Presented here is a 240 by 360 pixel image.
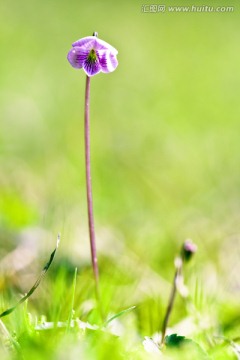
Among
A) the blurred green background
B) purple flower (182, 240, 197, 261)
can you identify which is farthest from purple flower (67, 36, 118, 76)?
the blurred green background

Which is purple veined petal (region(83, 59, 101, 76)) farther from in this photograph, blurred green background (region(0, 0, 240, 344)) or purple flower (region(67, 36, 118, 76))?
blurred green background (region(0, 0, 240, 344))

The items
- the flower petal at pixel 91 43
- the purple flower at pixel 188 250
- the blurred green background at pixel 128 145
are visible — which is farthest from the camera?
the blurred green background at pixel 128 145

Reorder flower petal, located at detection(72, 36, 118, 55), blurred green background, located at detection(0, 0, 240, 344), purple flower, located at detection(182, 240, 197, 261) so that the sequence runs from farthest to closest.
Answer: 1. blurred green background, located at detection(0, 0, 240, 344)
2. purple flower, located at detection(182, 240, 197, 261)
3. flower petal, located at detection(72, 36, 118, 55)

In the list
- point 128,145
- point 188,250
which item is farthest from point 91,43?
point 128,145

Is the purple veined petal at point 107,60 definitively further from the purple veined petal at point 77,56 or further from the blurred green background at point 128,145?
the blurred green background at point 128,145

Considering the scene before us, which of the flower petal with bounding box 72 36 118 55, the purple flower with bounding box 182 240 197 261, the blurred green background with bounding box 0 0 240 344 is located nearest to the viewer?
the flower petal with bounding box 72 36 118 55

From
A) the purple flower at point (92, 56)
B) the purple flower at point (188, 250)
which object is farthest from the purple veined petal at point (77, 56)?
the purple flower at point (188, 250)

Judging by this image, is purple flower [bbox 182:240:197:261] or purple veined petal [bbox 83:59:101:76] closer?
purple veined petal [bbox 83:59:101:76]
